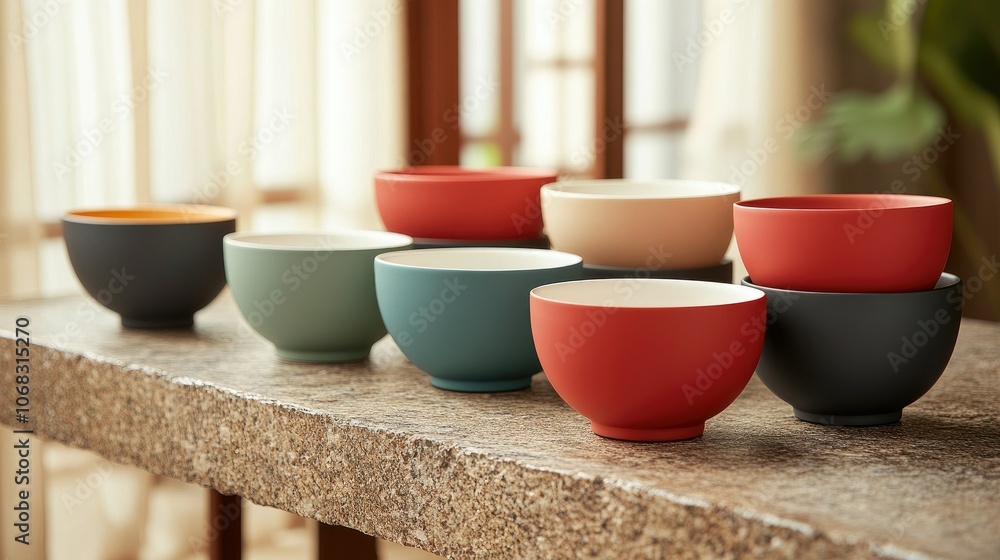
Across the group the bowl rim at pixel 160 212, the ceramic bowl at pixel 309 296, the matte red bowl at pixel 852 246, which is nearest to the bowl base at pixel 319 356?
the ceramic bowl at pixel 309 296

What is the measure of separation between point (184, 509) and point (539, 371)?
1.33 metres

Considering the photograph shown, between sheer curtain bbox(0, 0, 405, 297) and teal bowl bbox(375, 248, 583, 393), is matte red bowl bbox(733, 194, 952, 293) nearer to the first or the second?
teal bowl bbox(375, 248, 583, 393)

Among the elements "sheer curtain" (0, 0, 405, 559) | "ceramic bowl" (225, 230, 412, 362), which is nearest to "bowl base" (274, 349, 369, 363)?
"ceramic bowl" (225, 230, 412, 362)

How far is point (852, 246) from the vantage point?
2.68 feet

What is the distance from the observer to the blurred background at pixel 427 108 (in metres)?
1.93

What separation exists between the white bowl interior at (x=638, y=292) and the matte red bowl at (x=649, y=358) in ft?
0.12

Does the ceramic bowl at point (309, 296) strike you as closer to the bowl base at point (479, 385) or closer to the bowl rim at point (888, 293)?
the bowl base at point (479, 385)

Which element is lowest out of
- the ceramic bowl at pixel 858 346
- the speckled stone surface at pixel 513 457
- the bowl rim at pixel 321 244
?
the speckled stone surface at pixel 513 457

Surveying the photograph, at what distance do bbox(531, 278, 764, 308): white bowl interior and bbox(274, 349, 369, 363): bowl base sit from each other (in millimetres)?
315

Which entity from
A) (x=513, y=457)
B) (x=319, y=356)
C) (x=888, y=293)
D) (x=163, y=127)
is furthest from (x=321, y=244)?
(x=163, y=127)

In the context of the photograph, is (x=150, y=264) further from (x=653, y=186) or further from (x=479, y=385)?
(x=653, y=186)

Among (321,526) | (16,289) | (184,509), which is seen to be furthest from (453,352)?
(184,509)

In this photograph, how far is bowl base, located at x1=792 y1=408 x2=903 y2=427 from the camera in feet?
2.85

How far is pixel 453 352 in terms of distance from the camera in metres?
0.96
